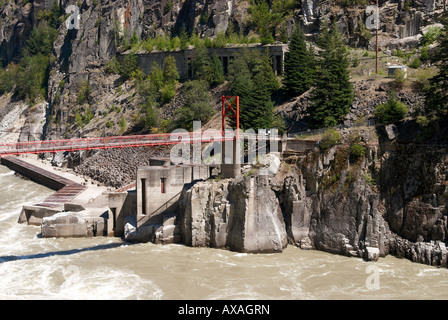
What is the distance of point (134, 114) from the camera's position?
61.0 m

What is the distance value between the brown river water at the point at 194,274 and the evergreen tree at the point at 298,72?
1933 centimetres

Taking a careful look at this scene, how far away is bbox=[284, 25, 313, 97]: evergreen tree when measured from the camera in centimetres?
4972

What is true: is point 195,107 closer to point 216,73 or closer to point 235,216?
point 216,73

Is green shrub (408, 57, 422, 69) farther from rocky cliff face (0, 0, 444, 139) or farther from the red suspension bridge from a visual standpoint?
the red suspension bridge

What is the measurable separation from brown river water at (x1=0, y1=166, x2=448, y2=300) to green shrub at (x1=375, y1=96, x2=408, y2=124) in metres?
9.94

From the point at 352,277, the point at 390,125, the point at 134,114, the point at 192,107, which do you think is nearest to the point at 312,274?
the point at 352,277

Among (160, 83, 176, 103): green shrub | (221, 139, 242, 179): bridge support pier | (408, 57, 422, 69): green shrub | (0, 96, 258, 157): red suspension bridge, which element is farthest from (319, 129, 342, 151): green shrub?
(160, 83, 176, 103): green shrub

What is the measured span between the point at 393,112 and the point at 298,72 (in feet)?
46.3

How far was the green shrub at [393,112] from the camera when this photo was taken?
122 ft

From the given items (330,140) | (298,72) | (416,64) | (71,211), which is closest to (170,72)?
(298,72)

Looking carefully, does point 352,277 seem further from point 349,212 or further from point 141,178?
point 141,178

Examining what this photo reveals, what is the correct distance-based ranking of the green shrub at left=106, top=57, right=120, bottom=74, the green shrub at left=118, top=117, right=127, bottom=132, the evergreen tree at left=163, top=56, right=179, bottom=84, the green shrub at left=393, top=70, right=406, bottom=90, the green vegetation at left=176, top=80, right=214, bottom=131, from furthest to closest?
the green shrub at left=106, top=57, right=120, bottom=74 < the evergreen tree at left=163, top=56, right=179, bottom=84 < the green shrub at left=118, top=117, right=127, bottom=132 < the green vegetation at left=176, top=80, right=214, bottom=131 < the green shrub at left=393, top=70, right=406, bottom=90

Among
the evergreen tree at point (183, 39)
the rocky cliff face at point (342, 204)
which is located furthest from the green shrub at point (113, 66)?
the rocky cliff face at point (342, 204)

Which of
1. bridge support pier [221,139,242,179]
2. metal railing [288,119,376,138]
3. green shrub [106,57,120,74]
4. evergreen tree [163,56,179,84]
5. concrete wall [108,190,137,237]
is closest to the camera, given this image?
bridge support pier [221,139,242,179]
